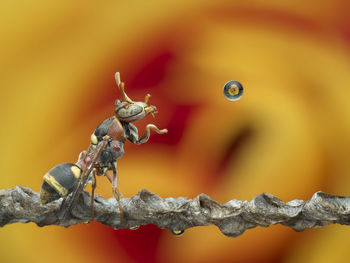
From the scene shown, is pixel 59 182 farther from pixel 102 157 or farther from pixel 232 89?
pixel 232 89

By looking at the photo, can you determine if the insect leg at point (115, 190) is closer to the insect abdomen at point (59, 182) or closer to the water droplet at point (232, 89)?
the insect abdomen at point (59, 182)

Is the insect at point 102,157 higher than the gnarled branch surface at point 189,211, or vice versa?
the insect at point 102,157

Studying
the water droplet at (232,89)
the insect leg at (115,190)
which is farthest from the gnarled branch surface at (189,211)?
the water droplet at (232,89)

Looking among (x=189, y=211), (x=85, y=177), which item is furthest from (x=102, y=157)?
(x=189, y=211)

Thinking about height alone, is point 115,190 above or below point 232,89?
below

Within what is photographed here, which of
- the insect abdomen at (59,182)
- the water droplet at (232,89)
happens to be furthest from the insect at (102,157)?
the water droplet at (232,89)

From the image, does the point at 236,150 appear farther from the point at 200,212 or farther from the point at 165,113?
the point at 200,212

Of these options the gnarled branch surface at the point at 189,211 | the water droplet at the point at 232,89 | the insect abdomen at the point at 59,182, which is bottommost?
the gnarled branch surface at the point at 189,211
